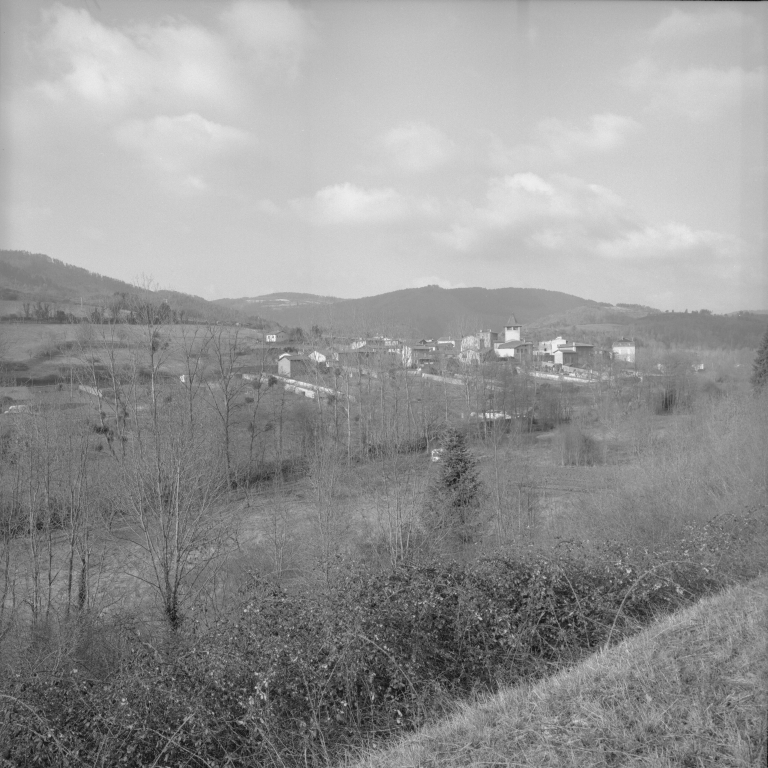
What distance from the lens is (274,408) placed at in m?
29.8

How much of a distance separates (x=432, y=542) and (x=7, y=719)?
11464mm

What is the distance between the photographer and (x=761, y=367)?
28.9 meters

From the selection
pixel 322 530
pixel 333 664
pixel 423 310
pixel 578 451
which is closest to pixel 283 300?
pixel 423 310

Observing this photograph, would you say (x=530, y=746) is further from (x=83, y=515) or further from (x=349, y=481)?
(x=349, y=481)

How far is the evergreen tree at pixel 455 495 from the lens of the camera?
1547cm

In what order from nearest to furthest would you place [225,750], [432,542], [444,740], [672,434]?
[444,740], [225,750], [432,542], [672,434]

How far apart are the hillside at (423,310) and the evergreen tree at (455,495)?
1727 cm

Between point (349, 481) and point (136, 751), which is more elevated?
point (136, 751)

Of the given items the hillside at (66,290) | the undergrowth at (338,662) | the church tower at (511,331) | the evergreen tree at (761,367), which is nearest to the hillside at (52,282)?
the hillside at (66,290)

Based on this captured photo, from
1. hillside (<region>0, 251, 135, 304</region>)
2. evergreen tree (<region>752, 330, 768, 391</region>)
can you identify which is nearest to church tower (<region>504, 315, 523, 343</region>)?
evergreen tree (<region>752, 330, 768, 391</region>)

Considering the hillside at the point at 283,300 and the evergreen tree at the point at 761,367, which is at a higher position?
the hillside at the point at 283,300

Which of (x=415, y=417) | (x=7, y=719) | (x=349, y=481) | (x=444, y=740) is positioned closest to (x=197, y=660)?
(x=7, y=719)

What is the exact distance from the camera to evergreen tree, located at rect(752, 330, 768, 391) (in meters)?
27.7

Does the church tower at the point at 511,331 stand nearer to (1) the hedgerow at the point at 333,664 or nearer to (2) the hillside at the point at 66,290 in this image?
(2) the hillside at the point at 66,290
